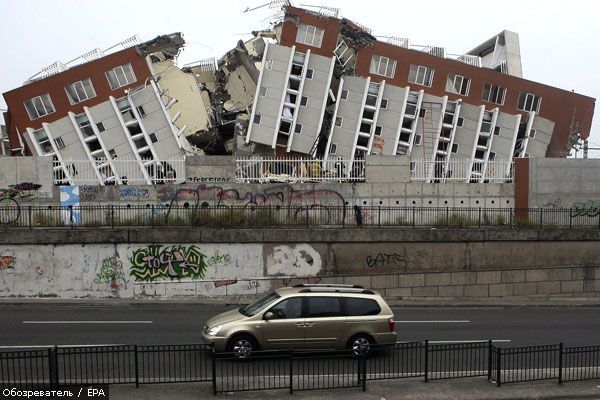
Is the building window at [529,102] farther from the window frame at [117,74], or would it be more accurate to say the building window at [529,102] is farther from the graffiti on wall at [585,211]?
the window frame at [117,74]

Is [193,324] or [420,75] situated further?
[420,75]

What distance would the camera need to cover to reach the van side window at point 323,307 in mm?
11805

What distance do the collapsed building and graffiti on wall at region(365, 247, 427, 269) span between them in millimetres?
16439

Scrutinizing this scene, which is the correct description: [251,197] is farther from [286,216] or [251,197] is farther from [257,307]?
[257,307]

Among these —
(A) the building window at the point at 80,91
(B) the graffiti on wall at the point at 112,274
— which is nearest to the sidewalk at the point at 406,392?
(B) the graffiti on wall at the point at 112,274

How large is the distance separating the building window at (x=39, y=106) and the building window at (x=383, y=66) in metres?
20.6

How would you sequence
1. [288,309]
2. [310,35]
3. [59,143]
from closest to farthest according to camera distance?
1. [288,309]
2. [59,143]
3. [310,35]

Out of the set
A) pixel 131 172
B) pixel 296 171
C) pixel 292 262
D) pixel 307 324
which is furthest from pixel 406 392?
pixel 131 172

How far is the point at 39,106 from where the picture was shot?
3434cm

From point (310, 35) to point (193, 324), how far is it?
80.0 ft

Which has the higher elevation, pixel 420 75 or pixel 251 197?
pixel 420 75

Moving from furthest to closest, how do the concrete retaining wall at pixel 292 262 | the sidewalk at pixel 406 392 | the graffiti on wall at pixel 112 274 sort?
1. the graffiti on wall at pixel 112 274
2. the concrete retaining wall at pixel 292 262
3. the sidewalk at pixel 406 392

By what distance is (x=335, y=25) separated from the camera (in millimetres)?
34750

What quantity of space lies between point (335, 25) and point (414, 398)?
96.1 ft
